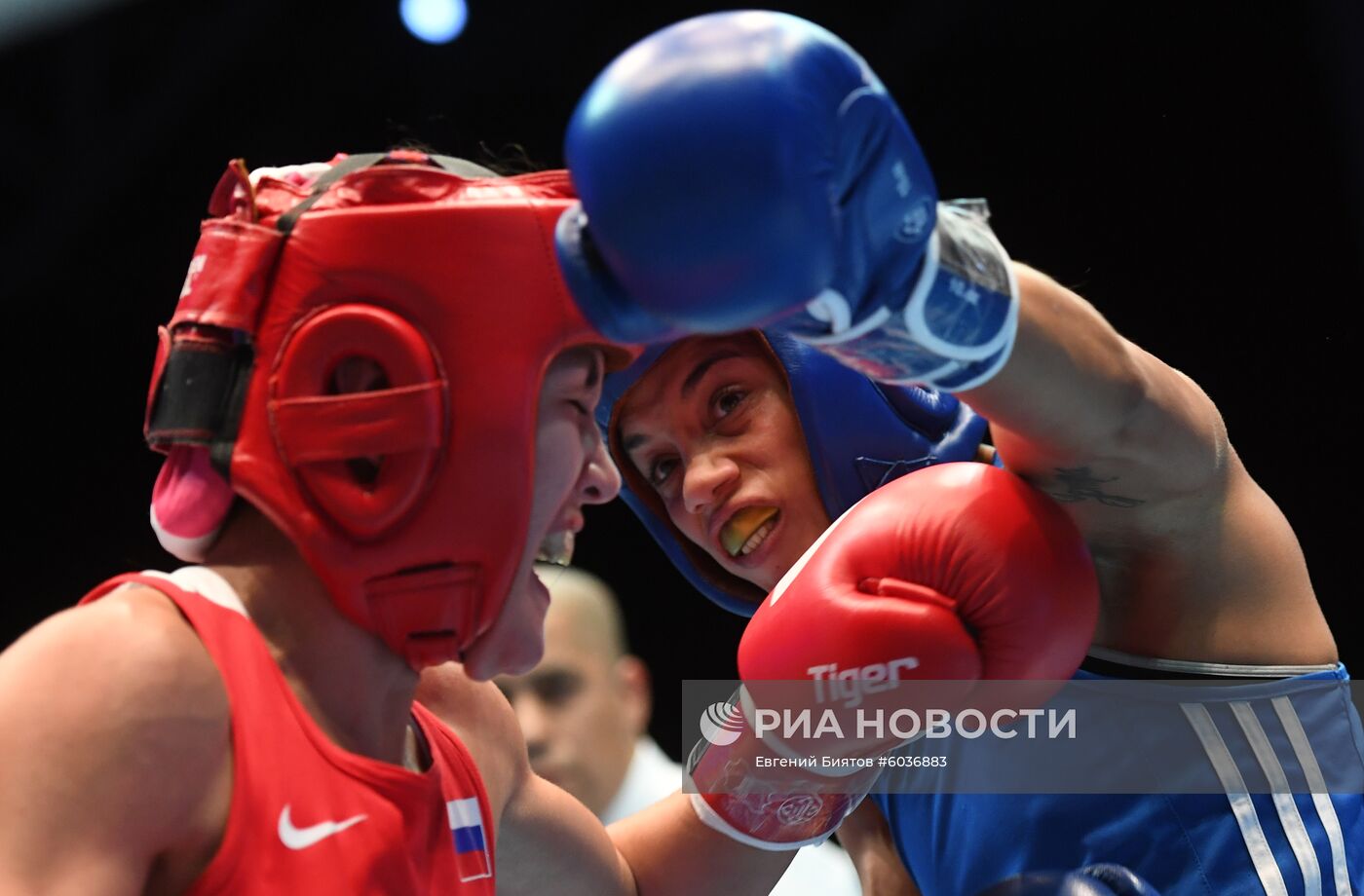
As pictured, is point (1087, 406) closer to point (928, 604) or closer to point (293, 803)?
point (928, 604)

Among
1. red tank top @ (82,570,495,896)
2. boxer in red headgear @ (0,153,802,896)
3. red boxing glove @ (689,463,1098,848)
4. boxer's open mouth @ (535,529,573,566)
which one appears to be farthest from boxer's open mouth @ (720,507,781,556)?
red tank top @ (82,570,495,896)

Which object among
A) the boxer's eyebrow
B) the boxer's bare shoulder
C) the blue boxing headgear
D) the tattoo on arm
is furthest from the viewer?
the boxer's eyebrow

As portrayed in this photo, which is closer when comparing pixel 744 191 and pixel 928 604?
pixel 744 191

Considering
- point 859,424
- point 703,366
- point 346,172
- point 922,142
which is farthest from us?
point 922,142

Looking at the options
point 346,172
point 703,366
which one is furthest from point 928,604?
point 346,172

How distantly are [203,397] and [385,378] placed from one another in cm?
18

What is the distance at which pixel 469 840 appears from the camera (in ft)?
5.32

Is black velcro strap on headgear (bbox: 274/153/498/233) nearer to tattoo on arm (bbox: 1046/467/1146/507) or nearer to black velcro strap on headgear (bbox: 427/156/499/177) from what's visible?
black velcro strap on headgear (bbox: 427/156/499/177)

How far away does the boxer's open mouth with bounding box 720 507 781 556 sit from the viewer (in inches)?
81.7

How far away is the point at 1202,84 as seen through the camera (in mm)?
3777

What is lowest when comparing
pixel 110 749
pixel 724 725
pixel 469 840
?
pixel 724 725

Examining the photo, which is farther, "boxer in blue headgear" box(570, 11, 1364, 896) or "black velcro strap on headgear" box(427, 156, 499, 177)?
"black velcro strap on headgear" box(427, 156, 499, 177)

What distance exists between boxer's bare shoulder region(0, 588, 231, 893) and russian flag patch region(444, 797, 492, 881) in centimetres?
37

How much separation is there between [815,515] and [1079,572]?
508 millimetres
